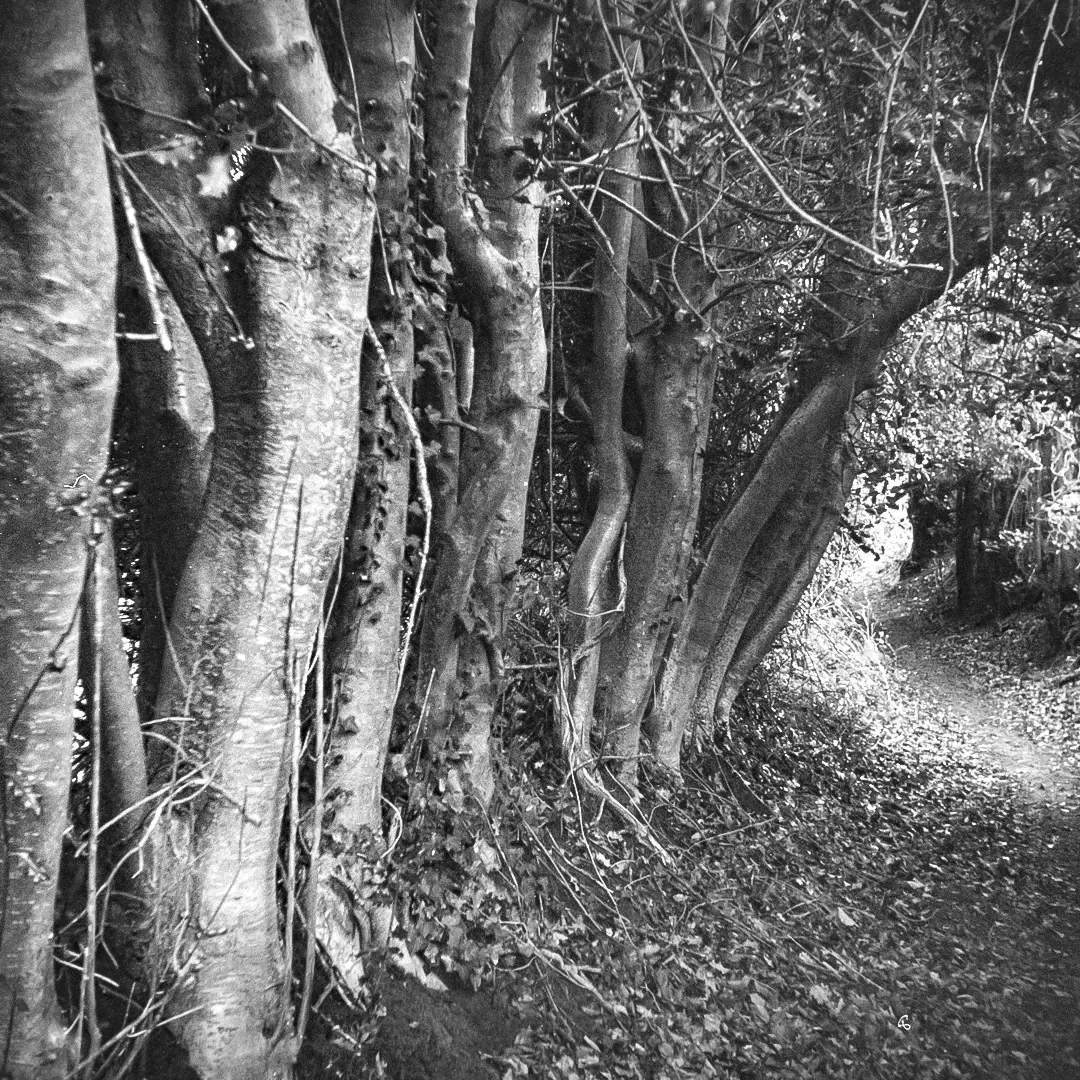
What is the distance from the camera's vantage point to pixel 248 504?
2812 millimetres

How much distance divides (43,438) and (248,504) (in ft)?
2.40

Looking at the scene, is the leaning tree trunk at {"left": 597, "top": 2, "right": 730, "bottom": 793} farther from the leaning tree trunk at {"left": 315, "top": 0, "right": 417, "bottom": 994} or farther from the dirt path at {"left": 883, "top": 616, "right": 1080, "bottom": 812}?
the dirt path at {"left": 883, "top": 616, "right": 1080, "bottom": 812}

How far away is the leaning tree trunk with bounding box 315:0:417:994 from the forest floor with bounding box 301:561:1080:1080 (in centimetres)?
41

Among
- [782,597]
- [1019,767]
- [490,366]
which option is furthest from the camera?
[1019,767]

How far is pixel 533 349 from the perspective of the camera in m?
Result: 4.37

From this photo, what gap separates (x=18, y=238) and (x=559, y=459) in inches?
199

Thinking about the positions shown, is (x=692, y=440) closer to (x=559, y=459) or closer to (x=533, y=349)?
(x=559, y=459)

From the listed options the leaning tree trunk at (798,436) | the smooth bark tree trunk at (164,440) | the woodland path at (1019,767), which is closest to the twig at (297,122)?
the smooth bark tree trunk at (164,440)

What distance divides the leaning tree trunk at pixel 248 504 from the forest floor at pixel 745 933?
26.9 inches

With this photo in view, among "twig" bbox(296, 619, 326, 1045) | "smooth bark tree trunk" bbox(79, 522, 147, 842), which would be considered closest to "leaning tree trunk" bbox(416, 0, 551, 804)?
"twig" bbox(296, 619, 326, 1045)

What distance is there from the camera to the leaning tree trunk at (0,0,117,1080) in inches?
82.0

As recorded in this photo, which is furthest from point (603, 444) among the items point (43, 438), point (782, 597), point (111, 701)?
point (43, 438)

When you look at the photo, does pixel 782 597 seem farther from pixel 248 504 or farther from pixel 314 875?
pixel 248 504

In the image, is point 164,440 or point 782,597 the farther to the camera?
point 782,597
